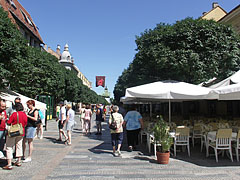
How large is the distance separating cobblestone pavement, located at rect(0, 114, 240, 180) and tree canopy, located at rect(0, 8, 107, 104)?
4139mm

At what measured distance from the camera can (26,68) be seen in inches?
484

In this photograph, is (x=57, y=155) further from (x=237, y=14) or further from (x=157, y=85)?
(x=237, y=14)

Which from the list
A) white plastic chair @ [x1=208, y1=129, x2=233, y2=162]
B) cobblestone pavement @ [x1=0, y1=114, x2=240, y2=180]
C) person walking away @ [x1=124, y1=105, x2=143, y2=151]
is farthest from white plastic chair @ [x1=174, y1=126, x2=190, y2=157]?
person walking away @ [x1=124, y1=105, x2=143, y2=151]

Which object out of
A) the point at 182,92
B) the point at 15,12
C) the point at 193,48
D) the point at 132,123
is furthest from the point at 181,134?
the point at 15,12

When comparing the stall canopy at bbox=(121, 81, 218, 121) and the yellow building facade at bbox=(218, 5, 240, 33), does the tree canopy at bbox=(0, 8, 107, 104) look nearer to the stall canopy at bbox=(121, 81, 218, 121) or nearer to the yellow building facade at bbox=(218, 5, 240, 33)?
the stall canopy at bbox=(121, 81, 218, 121)

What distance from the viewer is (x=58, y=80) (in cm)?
1903

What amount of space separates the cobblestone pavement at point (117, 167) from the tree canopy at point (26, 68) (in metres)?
4.14

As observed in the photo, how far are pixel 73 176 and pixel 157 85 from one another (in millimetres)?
4045

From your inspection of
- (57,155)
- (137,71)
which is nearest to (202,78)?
(137,71)

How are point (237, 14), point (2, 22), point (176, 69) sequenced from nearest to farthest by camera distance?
point (2, 22) < point (176, 69) < point (237, 14)

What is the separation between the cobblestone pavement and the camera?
15.0 ft

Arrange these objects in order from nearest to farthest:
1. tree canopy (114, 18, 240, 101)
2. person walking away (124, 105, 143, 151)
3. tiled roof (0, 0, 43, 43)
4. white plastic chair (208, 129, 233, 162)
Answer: white plastic chair (208, 129, 233, 162) → person walking away (124, 105, 143, 151) → tree canopy (114, 18, 240, 101) → tiled roof (0, 0, 43, 43)

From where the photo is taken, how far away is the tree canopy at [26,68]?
8.04 metres

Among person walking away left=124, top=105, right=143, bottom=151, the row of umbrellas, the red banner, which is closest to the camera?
the row of umbrellas
